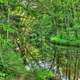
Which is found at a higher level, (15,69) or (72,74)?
(15,69)

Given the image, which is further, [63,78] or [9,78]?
[63,78]

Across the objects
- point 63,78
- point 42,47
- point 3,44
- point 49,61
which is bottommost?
point 63,78

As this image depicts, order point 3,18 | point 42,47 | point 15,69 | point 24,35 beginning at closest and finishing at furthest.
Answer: point 15,69 → point 3,18 → point 24,35 → point 42,47

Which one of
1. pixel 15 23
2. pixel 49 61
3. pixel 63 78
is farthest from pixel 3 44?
pixel 63 78

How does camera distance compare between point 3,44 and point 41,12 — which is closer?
point 3,44

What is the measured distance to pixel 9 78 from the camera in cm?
195

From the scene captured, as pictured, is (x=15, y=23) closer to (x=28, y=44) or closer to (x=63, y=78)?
(x=28, y=44)

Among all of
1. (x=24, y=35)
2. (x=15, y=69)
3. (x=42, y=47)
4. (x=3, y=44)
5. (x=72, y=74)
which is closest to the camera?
(x=15, y=69)

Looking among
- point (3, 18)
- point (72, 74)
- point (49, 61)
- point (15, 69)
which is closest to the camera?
point (15, 69)

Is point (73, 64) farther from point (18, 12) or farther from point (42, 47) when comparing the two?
point (18, 12)

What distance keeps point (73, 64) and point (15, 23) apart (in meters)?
1.01

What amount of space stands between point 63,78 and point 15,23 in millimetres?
1173

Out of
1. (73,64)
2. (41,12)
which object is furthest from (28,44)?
(73,64)

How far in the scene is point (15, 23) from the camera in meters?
2.73
